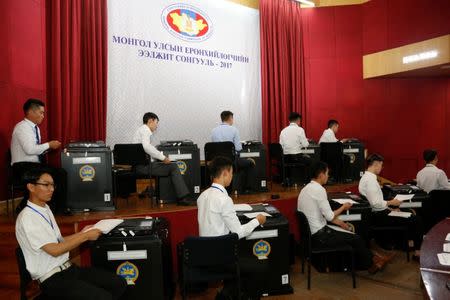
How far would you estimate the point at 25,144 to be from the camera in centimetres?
367

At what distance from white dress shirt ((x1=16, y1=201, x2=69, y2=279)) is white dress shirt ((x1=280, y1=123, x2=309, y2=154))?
420cm

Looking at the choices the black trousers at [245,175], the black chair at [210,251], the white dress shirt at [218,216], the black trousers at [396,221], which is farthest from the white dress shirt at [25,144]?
the black trousers at [396,221]

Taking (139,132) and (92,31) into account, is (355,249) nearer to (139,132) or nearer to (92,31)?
(139,132)

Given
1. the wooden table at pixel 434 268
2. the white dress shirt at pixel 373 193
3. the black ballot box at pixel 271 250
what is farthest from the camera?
the white dress shirt at pixel 373 193

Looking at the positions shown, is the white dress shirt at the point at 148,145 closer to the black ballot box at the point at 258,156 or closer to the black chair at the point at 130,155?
the black chair at the point at 130,155

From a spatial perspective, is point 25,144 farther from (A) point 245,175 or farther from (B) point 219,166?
(A) point 245,175

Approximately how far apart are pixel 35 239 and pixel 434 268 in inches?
86.5

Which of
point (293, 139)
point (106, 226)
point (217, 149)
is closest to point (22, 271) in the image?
point (106, 226)

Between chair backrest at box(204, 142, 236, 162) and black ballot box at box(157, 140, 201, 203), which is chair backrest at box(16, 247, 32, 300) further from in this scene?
chair backrest at box(204, 142, 236, 162)

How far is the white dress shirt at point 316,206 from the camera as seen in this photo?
349 cm

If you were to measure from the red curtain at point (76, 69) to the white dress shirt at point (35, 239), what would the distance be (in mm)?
2826

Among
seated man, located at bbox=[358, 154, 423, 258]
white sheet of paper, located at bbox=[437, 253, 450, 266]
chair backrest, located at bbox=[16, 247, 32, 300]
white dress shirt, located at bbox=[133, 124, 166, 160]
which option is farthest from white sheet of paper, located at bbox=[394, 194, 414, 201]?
chair backrest, located at bbox=[16, 247, 32, 300]

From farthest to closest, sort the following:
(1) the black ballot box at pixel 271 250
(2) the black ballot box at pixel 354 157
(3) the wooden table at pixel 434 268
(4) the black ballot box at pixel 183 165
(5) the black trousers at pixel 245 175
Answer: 1. (2) the black ballot box at pixel 354 157
2. (5) the black trousers at pixel 245 175
3. (4) the black ballot box at pixel 183 165
4. (1) the black ballot box at pixel 271 250
5. (3) the wooden table at pixel 434 268

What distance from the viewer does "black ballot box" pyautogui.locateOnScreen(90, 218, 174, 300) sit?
Answer: 266 cm
